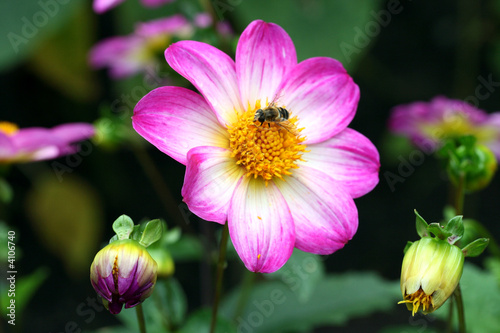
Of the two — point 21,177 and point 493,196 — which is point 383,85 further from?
point 21,177

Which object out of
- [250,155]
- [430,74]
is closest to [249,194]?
[250,155]

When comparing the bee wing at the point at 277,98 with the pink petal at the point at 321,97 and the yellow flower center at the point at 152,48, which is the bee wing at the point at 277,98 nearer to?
the pink petal at the point at 321,97
